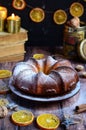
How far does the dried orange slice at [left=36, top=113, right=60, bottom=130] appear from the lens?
0.80 metres

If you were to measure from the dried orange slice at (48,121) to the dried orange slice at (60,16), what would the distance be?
65 centimetres

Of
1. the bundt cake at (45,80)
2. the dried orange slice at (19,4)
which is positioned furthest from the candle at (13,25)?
the bundt cake at (45,80)

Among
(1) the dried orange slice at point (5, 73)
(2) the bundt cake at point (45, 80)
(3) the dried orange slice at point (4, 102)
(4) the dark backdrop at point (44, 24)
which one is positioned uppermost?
(4) the dark backdrop at point (44, 24)

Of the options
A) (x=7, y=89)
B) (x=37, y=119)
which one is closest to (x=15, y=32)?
(x=7, y=89)

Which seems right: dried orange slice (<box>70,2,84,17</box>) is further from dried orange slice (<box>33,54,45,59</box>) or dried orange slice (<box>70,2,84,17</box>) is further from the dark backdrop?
dried orange slice (<box>33,54,45,59</box>)

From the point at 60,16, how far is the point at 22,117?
0.68m

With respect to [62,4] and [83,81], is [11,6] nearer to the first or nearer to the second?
[62,4]

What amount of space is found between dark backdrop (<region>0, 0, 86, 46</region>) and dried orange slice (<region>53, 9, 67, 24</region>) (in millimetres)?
16

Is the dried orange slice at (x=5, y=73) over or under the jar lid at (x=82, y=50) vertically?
under

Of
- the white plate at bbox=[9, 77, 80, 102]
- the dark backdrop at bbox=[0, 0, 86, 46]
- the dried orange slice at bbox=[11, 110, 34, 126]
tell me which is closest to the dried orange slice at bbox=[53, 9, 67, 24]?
the dark backdrop at bbox=[0, 0, 86, 46]

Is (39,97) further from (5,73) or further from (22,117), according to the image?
(5,73)

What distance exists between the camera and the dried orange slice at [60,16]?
1.40 m

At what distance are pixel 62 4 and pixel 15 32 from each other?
11.5 inches

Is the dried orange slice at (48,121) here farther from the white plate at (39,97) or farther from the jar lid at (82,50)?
the jar lid at (82,50)
